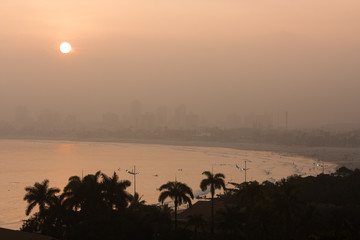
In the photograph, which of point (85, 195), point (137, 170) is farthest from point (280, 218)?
point (137, 170)

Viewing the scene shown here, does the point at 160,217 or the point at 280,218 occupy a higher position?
the point at 160,217

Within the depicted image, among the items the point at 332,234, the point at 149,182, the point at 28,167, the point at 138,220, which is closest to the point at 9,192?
the point at 149,182

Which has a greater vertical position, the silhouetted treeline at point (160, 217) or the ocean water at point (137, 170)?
the silhouetted treeline at point (160, 217)

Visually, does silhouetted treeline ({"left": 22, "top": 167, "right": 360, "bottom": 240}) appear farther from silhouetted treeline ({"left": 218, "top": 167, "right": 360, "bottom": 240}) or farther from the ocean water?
the ocean water

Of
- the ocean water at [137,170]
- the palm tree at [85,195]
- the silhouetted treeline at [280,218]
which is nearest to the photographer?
the silhouetted treeline at [280,218]

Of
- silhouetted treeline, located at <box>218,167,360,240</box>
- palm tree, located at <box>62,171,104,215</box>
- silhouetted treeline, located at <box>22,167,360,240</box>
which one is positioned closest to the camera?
silhouetted treeline, located at <box>22,167,360,240</box>

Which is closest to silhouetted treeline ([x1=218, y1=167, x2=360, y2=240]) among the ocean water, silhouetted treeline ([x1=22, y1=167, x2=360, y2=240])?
silhouetted treeline ([x1=22, y1=167, x2=360, y2=240])

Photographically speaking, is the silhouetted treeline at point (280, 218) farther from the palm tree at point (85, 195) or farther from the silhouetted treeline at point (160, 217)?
the palm tree at point (85, 195)

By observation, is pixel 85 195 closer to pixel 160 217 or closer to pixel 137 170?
pixel 160 217

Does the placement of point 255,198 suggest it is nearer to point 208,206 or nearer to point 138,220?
point 138,220

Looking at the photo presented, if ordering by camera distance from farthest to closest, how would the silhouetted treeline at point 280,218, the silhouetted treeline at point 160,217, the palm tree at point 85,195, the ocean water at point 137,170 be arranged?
1. the ocean water at point 137,170
2. the palm tree at point 85,195
3. the silhouetted treeline at point 280,218
4. the silhouetted treeline at point 160,217

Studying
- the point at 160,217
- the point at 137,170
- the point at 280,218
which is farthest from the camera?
the point at 137,170

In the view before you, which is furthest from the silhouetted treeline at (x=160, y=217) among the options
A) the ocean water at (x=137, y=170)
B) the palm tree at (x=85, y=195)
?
the ocean water at (x=137, y=170)
